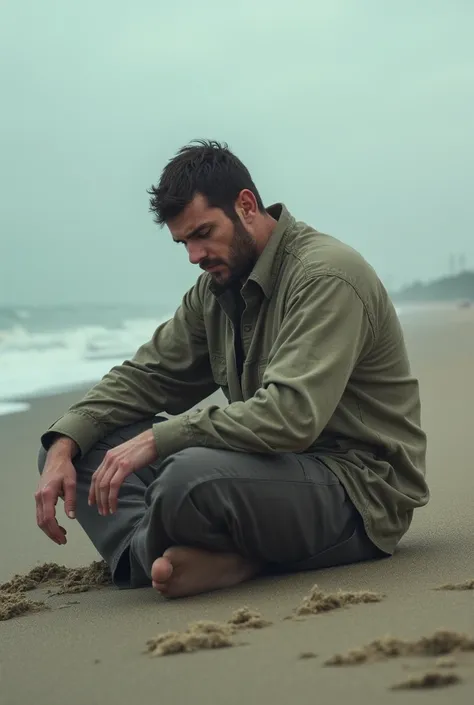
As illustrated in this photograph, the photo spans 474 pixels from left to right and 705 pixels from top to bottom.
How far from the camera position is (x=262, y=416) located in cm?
316

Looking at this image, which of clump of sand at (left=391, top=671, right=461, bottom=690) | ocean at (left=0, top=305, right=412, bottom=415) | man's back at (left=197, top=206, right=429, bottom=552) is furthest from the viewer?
ocean at (left=0, top=305, right=412, bottom=415)

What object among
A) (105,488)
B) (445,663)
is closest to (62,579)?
(105,488)

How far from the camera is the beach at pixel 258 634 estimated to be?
213 cm

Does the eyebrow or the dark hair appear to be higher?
the dark hair

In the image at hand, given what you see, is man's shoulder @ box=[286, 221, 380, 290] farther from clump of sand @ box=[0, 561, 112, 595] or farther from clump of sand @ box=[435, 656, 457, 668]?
clump of sand @ box=[435, 656, 457, 668]

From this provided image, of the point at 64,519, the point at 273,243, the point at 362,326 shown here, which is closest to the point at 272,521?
the point at 362,326

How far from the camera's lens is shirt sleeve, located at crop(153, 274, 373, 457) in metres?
3.16

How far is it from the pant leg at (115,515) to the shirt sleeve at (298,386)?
0.37 meters

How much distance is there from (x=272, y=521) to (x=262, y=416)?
0.32 meters

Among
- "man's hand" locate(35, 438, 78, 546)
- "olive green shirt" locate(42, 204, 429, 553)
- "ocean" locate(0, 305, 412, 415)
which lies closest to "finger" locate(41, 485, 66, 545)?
"man's hand" locate(35, 438, 78, 546)

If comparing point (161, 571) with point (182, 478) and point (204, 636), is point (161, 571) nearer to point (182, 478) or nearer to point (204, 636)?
point (182, 478)

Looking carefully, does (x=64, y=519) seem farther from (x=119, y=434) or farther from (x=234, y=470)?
(x=234, y=470)

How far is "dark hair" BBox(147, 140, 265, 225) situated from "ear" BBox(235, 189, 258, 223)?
2 centimetres

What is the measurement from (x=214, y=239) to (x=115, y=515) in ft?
3.03
